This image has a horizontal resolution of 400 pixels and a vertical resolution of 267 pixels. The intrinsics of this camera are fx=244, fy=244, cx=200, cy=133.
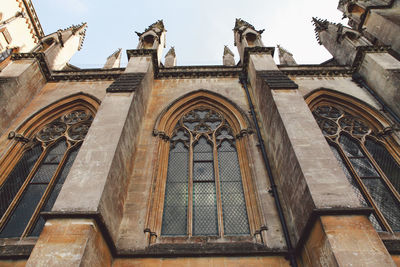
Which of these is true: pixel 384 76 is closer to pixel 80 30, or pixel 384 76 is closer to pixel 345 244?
pixel 345 244

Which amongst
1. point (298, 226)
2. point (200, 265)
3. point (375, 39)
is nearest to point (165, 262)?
point (200, 265)

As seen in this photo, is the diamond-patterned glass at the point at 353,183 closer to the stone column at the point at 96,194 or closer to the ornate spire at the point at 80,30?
the stone column at the point at 96,194

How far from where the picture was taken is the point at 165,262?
4.05 meters

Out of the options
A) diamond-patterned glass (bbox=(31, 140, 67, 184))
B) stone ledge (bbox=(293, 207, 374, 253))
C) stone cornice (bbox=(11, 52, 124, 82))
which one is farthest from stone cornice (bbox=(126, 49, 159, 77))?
stone ledge (bbox=(293, 207, 374, 253))

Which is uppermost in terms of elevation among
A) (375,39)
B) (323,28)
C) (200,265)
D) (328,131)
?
(323,28)

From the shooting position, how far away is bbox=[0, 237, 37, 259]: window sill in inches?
159

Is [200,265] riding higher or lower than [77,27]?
lower

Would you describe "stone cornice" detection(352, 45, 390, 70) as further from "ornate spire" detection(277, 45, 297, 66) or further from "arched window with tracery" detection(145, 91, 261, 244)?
"arched window with tracery" detection(145, 91, 261, 244)

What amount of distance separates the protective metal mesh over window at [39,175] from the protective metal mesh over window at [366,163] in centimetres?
680

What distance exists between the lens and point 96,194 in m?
3.79

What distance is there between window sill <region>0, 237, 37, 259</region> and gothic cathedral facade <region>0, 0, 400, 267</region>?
0.03m

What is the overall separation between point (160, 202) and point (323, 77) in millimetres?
7101

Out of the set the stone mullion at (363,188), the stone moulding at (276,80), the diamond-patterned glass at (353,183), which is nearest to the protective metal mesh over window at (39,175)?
the stone moulding at (276,80)

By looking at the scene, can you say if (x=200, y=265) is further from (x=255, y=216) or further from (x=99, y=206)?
(x=99, y=206)
